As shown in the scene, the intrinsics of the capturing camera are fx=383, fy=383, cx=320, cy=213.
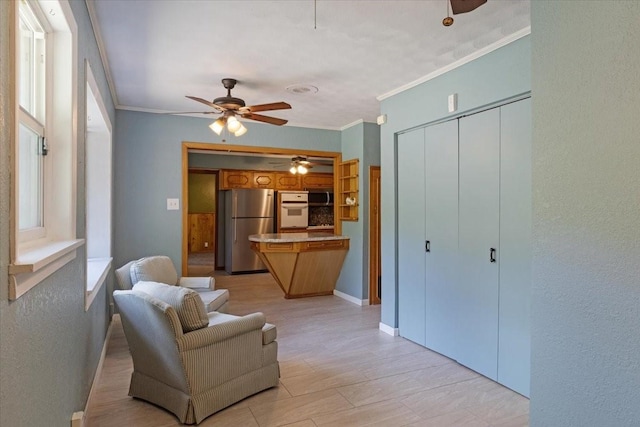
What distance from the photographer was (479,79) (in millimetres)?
2979

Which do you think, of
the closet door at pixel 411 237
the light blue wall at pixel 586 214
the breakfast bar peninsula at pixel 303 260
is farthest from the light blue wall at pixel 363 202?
the light blue wall at pixel 586 214

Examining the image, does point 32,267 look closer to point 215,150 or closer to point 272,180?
point 215,150

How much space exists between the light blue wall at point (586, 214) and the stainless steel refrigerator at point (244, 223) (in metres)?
6.62

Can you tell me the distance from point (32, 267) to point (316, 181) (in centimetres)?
787

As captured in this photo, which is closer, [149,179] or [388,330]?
[388,330]

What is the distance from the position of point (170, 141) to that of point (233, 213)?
10.4 ft

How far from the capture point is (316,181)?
29.0 ft

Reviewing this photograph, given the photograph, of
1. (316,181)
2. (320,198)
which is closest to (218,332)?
(320,198)

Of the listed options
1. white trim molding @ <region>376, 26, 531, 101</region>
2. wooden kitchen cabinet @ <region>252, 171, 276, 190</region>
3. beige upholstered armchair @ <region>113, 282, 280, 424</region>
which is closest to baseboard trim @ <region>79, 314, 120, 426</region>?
beige upholstered armchair @ <region>113, 282, 280, 424</region>

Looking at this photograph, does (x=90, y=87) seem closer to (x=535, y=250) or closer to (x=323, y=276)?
(x=535, y=250)

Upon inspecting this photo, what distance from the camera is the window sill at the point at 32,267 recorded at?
1.03 metres

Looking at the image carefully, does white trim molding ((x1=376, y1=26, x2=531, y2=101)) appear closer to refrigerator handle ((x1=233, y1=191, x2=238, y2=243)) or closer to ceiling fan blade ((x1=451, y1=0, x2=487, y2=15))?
ceiling fan blade ((x1=451, y1=0, x2=487, y2=15))

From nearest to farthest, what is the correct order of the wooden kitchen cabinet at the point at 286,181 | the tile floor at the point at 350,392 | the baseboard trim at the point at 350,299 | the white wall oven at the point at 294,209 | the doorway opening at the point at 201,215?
the tile floor at the point at 350,392, the baseboard trim at the point at 350,299, the white wall oven at the point at 294,209, the wooden kitchen cabinet at the point at 286,181, the doorway opening at the point at 201,215

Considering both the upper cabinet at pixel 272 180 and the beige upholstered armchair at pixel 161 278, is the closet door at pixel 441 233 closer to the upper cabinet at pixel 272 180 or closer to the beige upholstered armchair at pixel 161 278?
the beige upholstered armchair at pixel 161 278
